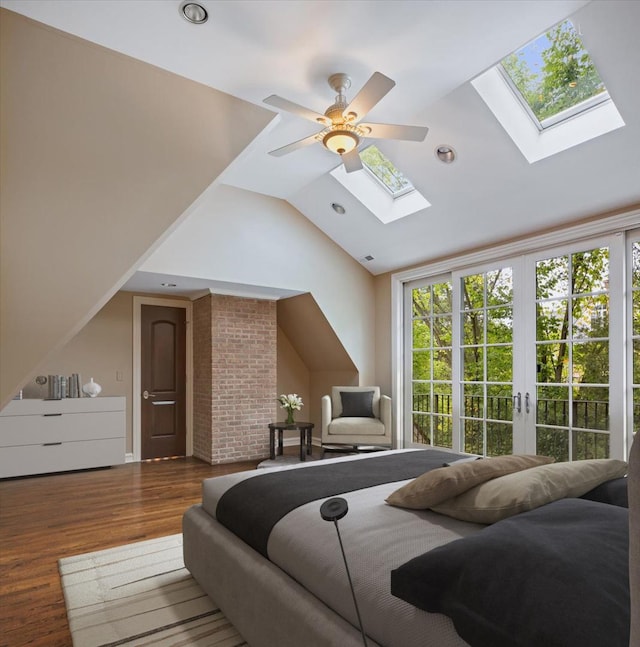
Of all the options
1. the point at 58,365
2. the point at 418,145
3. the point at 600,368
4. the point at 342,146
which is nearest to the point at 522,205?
the point at 418,145

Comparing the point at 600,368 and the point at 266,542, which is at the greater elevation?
the point at 600,368

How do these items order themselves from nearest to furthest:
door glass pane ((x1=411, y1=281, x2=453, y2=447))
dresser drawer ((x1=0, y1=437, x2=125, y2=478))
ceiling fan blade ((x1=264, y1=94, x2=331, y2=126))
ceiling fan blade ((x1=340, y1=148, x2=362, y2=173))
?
ceiling fan blade ((x1=264, y1=94, x2=331, y2=126)) → ceiling fan blade ((x1=340, y1=148, x2=362, y2=173)) → dresser drawer ((x1=0, y1=437, x2=125, y2=478)) → door glass pane ((x1=411, y1=281, x2=453, y2=447))

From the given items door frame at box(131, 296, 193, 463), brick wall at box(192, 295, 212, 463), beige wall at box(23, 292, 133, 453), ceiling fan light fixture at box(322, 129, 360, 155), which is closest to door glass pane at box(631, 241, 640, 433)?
ceiling fan light fixture at box(322, 129, 360, 155)

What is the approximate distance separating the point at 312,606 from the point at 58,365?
4983 millimetres

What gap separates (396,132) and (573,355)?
2.56 meters

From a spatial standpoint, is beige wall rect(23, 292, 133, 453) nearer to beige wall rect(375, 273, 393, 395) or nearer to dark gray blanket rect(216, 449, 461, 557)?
beige wall rect(375, 273, 393, 395)

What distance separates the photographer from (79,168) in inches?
120

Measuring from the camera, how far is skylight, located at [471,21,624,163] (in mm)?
3217

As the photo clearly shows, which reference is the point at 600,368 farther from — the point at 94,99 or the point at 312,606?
the point at 94,99

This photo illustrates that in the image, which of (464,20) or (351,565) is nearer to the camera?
(351,565)

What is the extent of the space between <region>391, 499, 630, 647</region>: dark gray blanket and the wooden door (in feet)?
17.4

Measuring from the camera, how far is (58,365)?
5.49m

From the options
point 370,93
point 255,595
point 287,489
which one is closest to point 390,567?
point 255,595

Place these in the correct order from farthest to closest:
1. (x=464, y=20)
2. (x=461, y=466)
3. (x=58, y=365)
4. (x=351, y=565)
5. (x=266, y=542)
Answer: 1. (x=58, y=365)
2. (x=464, y=20)
3. (x=266, y=542)
4. (x=461, y=466)
5. (x=351, y=565)
